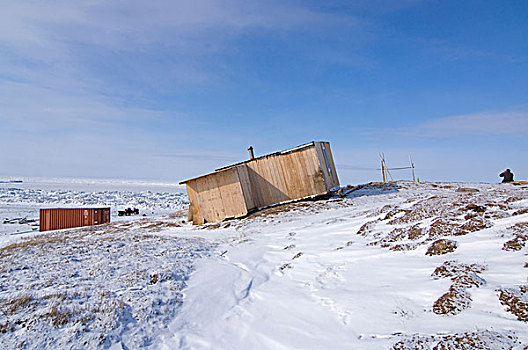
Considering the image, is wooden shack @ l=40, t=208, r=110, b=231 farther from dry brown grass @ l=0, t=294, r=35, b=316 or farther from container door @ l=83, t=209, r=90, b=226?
dry brown grass @ l=0, t=294, r=35, b=316

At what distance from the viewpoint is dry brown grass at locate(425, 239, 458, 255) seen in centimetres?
698

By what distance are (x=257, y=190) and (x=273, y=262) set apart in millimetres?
13480

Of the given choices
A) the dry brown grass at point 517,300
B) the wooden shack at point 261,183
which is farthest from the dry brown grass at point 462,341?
the wooden shack at point 261,183

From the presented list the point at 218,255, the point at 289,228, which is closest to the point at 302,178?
the point at 289,228

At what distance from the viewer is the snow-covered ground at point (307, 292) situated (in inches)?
180

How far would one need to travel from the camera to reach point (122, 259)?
33.0ft

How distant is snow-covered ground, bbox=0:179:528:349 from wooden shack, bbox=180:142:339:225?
33.8 feet

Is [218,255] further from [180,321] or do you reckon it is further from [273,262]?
[180,321]

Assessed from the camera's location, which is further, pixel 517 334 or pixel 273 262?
pixel 273 262

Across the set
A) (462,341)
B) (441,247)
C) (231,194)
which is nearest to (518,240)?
(441,247)

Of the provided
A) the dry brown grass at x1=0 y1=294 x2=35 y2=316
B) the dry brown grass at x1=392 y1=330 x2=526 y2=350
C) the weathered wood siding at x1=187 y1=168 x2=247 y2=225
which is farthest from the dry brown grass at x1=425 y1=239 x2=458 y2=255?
the weathered wood siding at x1=187 y1=168 x2=247 y2=225

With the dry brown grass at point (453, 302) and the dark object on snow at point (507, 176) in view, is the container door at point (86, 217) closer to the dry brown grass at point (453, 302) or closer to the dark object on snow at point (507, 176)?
the dry brown grass at point (453, 302)

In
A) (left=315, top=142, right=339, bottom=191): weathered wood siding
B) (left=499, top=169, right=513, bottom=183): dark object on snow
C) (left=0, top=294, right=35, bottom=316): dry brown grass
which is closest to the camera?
(left=0, top=294, right=35, bottom=316): dry brown grass

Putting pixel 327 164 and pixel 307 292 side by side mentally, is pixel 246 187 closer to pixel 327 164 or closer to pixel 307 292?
pixel 327 164
